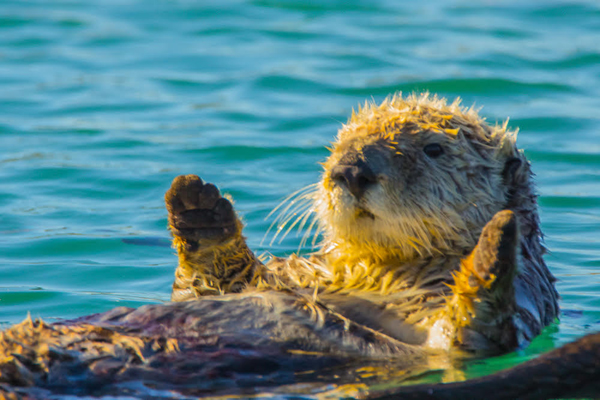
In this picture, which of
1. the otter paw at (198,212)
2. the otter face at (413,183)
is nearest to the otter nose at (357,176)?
the otter face at (413,183)

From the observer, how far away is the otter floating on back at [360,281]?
3344 mm

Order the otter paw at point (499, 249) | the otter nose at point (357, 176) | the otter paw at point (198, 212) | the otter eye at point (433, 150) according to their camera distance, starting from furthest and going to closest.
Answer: the otter eye at point (433, 150), the otter paw at point (198, 212), the otter nose at point (357, 176), the otter paw at point (499, 249)

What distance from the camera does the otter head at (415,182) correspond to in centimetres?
392

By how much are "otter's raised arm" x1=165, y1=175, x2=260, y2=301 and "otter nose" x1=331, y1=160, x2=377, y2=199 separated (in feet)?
1.98

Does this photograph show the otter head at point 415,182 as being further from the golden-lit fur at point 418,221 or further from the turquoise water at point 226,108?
the turquoise water at point 226,108

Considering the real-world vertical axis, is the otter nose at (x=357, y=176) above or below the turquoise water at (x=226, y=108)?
below

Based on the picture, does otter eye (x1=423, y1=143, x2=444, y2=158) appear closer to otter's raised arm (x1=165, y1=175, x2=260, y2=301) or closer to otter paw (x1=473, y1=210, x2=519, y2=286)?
otter paw (x1=473, y1=210, x2=519, y2=286)

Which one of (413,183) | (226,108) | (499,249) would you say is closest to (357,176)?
(413,183)

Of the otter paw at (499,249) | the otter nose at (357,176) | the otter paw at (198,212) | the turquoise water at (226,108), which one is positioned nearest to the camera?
the otter paw at (499,249)

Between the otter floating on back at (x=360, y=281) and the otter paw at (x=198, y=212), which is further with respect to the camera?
the otter paw at (x=198, y=212)

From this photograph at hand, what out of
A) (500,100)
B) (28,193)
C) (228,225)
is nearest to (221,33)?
(500,100)

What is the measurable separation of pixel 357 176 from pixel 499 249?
0.78 meters

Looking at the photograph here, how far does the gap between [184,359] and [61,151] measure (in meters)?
5.38

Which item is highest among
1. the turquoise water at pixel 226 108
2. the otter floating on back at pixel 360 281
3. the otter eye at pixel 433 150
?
the turquoise water at pixel 226 108
